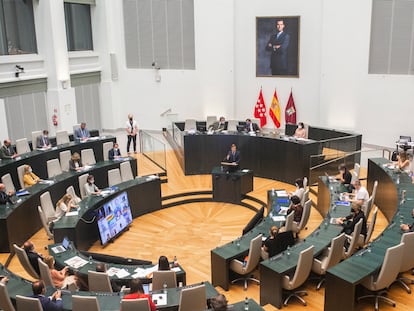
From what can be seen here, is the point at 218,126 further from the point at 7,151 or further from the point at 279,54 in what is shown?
the point at 7,151

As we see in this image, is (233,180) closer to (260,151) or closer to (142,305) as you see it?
(260,151)

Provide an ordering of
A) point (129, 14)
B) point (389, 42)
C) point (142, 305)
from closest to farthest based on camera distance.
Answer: point (142, 305) < point (389, 42) < point (129, 14)

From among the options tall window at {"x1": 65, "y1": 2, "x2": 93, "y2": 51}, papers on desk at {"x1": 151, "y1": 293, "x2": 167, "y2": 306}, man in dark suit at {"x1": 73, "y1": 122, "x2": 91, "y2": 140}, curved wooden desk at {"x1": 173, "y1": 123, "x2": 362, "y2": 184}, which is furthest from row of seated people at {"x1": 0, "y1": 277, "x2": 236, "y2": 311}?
tall window at {"x1": 65, "y1": 2, "x2": 93, "y2": 51}

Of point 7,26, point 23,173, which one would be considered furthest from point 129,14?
point 23,173

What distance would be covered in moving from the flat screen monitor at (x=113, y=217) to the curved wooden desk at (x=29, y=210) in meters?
1.71

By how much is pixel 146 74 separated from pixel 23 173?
31.8ft

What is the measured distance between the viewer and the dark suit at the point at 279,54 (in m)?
18.4

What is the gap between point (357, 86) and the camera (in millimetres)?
17344

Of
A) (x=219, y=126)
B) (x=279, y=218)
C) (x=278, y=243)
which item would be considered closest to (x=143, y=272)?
(x=278, y=243)

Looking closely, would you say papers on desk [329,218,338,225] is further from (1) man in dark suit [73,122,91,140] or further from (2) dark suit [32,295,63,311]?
(1) man in dark suit [73,122,91,140]

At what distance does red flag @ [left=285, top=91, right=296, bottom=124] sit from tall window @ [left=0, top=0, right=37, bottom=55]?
10.1m

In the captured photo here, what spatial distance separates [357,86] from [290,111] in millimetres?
2739

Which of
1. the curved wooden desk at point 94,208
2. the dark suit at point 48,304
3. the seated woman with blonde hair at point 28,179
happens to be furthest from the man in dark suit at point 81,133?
the dark suit at point 48,304

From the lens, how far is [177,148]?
1705 centimetres
